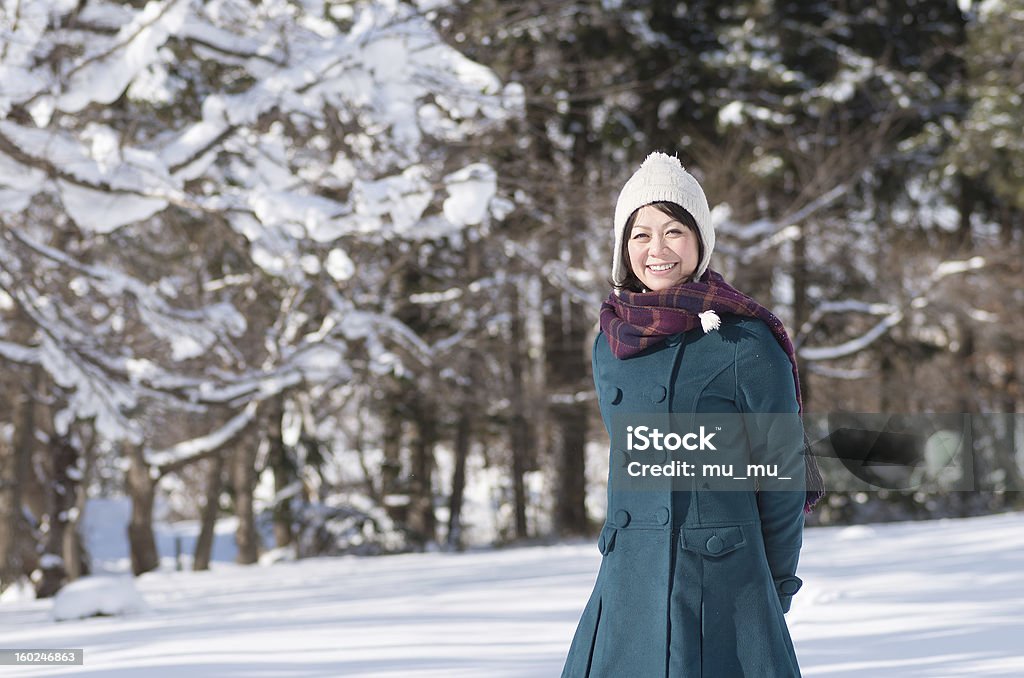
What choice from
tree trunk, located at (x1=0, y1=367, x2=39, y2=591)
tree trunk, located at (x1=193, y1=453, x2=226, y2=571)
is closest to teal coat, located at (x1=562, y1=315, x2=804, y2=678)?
tree trunk, located at (x1=0, y1=367, x2=39, y2=591)

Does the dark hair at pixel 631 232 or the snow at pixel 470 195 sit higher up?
the snow at pixel 470 195

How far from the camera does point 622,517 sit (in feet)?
7.40

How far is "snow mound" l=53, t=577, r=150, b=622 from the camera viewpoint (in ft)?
22.4

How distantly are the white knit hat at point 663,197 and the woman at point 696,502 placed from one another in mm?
31

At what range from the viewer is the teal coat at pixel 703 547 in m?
2.15

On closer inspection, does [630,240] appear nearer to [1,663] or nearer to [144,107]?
[1,663]

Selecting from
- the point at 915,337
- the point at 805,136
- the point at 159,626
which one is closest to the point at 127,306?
the point at 159,626

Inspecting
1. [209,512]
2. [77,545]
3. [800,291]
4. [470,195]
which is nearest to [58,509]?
[77,545]

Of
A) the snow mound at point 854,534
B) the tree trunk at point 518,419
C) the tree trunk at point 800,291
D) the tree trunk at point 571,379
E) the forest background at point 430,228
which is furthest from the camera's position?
the tree trunk at point 800,291

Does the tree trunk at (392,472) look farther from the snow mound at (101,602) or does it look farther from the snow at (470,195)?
the snow at (470,195)

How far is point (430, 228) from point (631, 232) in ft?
24.6

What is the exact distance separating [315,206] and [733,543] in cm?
479

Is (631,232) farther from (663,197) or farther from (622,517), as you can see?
(622,517)

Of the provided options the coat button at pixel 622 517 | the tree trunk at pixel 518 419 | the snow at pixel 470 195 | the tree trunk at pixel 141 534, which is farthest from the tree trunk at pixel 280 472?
the coat button at pixel 622 517
